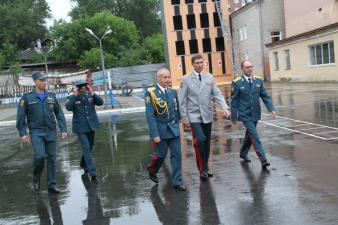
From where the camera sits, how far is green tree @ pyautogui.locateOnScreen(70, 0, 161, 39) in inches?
3553

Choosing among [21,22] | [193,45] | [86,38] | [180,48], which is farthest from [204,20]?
[21,22]

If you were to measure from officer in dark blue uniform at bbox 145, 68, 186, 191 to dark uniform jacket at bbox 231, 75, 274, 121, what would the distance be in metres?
1.49

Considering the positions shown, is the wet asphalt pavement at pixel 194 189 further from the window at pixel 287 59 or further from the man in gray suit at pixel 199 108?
the window at pixel 287 59

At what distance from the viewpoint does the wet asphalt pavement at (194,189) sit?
5398 millimetres

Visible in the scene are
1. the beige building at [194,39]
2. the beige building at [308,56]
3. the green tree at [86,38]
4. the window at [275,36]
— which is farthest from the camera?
the green tree at [86,38]

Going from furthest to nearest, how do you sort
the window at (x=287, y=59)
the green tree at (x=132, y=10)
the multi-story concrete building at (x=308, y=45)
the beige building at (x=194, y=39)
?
the green tree at (x=132, y=10) → the beige building at (x=194, y=39) → the window at (x=287, y=59) → the multi-story concrete building at (x=308, y=45)

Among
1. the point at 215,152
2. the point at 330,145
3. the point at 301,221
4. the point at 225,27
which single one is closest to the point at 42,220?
the point at 301,221

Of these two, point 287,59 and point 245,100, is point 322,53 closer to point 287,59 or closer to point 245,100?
point 287,59

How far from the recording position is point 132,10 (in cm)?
9331

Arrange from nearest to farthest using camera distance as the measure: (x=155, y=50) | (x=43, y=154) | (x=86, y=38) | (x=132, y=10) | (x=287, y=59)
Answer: (x=43, y=154) < (x=287, y=59) < (x=86, y=38) < (x=155, y=50) < (x=132, y=10)

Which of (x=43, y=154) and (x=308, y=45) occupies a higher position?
(x=308, y=45)

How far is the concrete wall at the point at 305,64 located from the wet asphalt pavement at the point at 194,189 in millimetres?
20612

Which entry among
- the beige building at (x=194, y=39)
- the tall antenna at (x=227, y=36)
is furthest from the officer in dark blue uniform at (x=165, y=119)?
the beige building at (x=194, y=39)

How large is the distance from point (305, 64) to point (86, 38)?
4006cm
